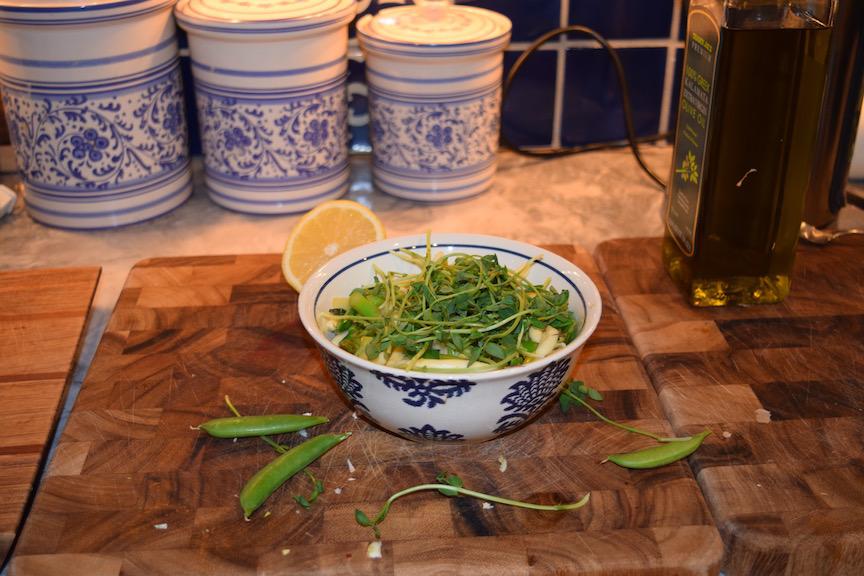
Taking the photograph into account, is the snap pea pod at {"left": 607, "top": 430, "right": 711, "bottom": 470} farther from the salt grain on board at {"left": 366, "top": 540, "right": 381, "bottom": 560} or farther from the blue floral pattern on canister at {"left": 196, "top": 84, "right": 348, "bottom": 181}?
the blue floral pattern on canister at {"left": 196, "top": 84, "right": 348, "bottom": 181}

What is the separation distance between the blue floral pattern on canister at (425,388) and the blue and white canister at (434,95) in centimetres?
59

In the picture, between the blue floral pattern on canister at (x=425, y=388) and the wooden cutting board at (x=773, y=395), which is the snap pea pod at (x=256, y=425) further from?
the wooden cutting board at (x=773, y=395)

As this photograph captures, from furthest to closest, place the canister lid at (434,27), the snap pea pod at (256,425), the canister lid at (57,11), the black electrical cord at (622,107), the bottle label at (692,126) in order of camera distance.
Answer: the black electrical cord at (622,107) < the canister lid at (434,27) < the canister lid at (57,11) < the bottle label at (692,126) < the snap pea pod at (256,425)

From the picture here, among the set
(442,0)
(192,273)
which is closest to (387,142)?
(442,0)

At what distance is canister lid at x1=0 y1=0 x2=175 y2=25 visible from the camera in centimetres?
113

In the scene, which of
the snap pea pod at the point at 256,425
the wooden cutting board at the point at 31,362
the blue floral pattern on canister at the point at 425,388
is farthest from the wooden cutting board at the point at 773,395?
the wooden cutting board at the point at 31,362

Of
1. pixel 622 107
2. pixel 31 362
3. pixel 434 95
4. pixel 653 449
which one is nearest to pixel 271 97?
pixel 434 95

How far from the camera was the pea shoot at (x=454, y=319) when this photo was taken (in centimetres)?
83

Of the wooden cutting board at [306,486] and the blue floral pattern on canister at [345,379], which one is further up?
the blue floral pattern on canister at [345,379]

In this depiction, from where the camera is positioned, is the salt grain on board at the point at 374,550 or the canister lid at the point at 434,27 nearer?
the salt grain on board at the point at 374,550

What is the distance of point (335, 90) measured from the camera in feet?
4.29

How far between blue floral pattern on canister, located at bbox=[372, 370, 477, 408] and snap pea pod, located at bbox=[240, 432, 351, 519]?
99 mm

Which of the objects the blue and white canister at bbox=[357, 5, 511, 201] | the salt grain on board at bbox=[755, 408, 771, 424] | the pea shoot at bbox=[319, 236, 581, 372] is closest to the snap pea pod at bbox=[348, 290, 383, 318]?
the pea shoot at bbox=[319, 236, 581, 372]

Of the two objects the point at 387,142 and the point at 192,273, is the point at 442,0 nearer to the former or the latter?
the point at 387,142
